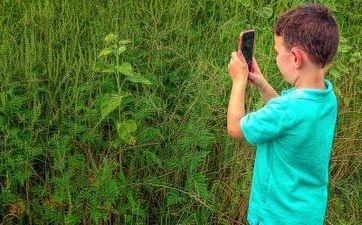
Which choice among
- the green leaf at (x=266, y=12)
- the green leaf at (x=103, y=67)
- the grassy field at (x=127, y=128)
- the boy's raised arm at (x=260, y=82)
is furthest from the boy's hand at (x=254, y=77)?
the green leaf at (x=266, y=12)

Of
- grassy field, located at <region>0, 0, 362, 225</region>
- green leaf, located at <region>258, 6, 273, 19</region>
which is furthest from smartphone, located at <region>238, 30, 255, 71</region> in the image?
green leaf, located at <region>258, 6, 273, 19</region>

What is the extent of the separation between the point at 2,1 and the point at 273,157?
245 centimetres

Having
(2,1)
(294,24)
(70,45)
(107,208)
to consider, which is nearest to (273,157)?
(294,24)

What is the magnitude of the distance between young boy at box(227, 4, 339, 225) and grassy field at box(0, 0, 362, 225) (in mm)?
730

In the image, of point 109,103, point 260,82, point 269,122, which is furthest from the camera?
point 109,103

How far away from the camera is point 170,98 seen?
3.05 meters

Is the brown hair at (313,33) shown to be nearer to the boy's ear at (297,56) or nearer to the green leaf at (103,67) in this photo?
the boy's ear at (297,56)

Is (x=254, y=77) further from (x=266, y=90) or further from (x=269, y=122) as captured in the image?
(x=269, y=122)

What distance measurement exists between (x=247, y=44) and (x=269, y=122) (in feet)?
1.08

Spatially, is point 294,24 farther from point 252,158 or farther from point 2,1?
point 2,1

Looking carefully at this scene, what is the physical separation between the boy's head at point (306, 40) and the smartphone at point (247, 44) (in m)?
0.13

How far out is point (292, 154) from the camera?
185 centimetres

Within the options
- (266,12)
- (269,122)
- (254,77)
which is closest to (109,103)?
(254,77)

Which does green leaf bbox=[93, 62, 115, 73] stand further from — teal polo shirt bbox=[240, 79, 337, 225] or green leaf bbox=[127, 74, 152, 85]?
teal polo shirt bbox=[240, 79, 337, 225]
